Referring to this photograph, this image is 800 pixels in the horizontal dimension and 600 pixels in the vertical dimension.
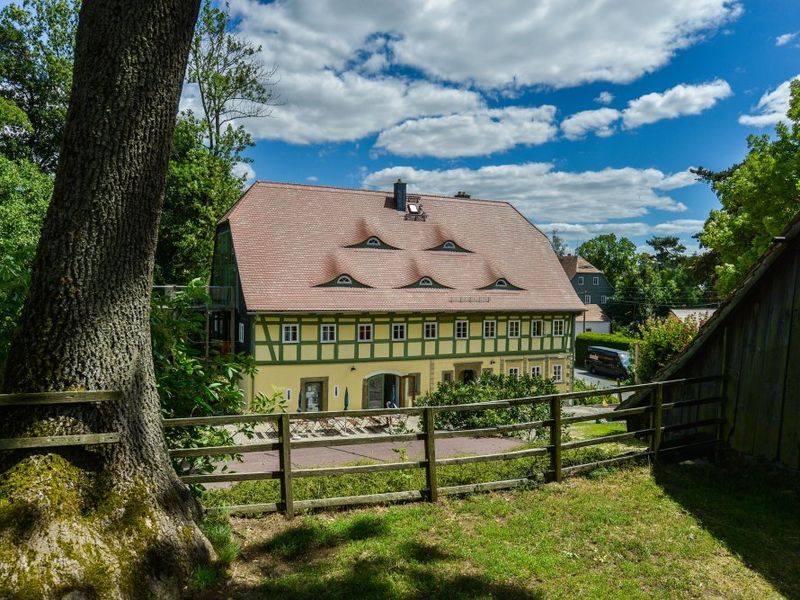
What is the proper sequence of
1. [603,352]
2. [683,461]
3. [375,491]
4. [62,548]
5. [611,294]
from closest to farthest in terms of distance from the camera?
[62,548], [375,491], [683,461], [603,352], [611,294]

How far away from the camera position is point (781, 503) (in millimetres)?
6520

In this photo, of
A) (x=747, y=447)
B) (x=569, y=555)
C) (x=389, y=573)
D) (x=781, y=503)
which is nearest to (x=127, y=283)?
(x=389, y=573)

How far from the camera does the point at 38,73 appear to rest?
32219 mm

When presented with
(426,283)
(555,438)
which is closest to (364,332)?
(426,283)

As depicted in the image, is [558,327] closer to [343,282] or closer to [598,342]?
[343,282]

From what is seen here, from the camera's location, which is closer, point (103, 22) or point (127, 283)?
point (103, 22)

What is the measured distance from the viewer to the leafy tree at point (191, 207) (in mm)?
29594

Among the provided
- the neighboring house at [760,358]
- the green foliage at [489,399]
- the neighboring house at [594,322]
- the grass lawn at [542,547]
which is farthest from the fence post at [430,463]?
the neighboring house at [594,322]

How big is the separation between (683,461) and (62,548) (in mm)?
7657

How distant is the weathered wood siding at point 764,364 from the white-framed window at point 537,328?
20.6m

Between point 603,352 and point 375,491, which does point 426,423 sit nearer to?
point 375,491

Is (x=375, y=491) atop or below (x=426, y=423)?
Result: below

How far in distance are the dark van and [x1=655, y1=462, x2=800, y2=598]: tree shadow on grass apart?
1275 inches

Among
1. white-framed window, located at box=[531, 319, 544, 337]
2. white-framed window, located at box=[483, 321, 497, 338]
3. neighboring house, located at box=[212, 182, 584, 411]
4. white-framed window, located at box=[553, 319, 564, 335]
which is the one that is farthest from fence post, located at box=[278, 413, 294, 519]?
white-framed window, located at box=[553, 319, 564, 335]
